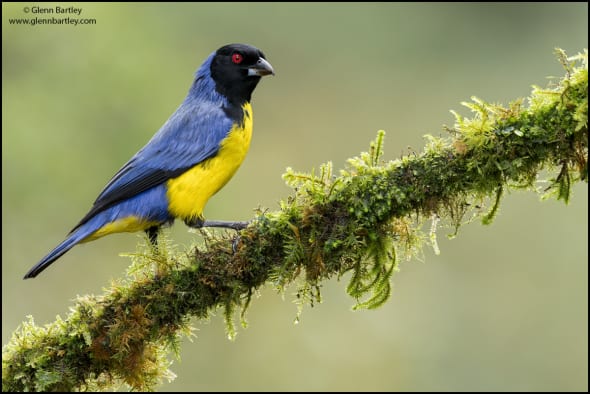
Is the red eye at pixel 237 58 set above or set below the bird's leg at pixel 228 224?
above

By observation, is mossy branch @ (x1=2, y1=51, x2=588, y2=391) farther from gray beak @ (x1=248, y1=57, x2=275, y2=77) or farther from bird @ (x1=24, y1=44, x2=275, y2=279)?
gray beak @ (x1=248, y1=57, x2=275, y2=77)

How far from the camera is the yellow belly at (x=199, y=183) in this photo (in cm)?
591

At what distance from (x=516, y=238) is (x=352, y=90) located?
4694 mm

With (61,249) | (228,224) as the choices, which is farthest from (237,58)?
(61,249)

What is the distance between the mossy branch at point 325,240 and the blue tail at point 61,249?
756 mm

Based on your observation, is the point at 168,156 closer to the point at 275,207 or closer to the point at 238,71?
the point at 238,71

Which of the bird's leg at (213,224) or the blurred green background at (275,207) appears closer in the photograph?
the bird's leg at (213,224)

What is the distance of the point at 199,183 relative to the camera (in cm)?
593

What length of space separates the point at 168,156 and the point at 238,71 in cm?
105

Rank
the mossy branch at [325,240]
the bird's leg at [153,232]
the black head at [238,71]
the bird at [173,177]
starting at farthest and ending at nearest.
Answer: the black head at [238,71]
the bird's leg at [153,232]
the bird at [173,177]
the mossy branch at [325,240]

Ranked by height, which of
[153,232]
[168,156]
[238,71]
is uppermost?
[238,71]

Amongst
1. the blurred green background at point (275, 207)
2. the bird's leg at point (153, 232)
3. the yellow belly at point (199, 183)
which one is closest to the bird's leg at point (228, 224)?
the yellow belly at point (199, 183)

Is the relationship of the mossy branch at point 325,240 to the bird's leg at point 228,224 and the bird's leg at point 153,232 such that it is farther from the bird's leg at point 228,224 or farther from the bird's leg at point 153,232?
the bird's leg at point 153,232

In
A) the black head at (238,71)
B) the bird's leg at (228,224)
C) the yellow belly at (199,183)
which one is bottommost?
the bird's leg at (228,224)
